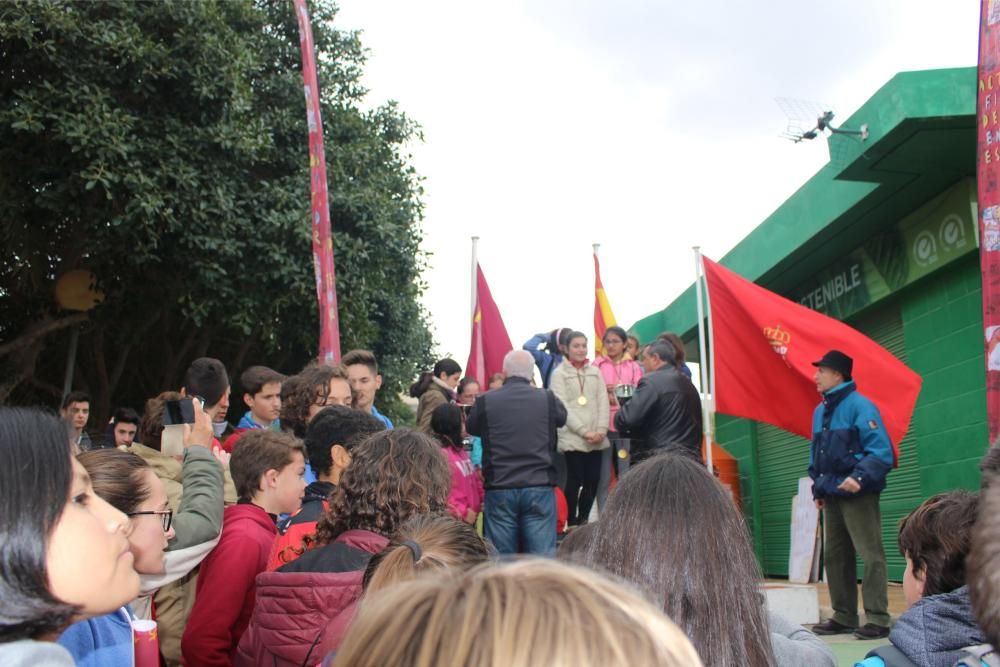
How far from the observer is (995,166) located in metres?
4.50

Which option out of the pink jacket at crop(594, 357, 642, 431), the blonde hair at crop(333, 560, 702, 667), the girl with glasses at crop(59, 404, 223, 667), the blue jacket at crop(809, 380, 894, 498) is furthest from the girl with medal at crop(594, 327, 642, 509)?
the blonde hair at crop(333, 560, 702, 667)

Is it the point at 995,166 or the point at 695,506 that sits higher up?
the point at 995,166

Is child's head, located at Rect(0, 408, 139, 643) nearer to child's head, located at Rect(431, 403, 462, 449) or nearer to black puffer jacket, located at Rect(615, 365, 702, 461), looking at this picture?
child's head, located at Rect(431, 403, 462, 449)

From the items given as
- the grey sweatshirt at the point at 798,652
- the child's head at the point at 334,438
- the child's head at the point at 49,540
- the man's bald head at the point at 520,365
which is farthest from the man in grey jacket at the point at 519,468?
the child's head at the point at 49,540

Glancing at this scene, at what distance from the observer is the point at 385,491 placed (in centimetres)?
357

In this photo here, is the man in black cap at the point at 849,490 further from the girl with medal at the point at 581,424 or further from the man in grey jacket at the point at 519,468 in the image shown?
the girl with medal at the point at 581,424

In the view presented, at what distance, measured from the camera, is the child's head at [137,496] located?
3258mm

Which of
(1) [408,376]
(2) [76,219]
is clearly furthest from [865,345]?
(1) [408,376]

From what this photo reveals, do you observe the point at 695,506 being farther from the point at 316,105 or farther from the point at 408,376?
the point at 408,376

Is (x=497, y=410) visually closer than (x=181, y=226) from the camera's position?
Yes

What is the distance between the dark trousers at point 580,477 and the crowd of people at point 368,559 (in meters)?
2.13

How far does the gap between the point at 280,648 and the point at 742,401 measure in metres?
5.56

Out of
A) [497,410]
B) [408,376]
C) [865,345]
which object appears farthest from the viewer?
[408,376]

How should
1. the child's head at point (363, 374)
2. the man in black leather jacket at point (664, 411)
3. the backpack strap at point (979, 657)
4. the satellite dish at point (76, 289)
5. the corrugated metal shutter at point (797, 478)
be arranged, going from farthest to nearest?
the satellite dish at point (76, 289) < the corrugated metal shutter at point (797, 478) < the man in black leather jacket at point (664, 411) < the child's head at point (363, 374) < the backpack strap at point (979, 657)
